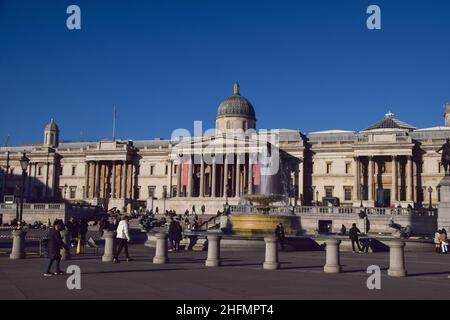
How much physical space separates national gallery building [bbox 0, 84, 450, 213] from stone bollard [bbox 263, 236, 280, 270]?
57980 mm

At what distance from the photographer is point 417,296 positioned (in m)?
14.6

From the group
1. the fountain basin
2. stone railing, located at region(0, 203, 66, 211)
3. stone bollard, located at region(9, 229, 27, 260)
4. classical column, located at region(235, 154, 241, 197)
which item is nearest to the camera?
Result: stone bollard, located at region(9, 229, 27, 260)

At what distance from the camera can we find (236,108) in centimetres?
10206

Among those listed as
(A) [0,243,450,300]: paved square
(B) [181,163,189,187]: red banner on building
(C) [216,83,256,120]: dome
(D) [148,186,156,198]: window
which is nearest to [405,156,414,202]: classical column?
(C) [216,83,256,120]: dome

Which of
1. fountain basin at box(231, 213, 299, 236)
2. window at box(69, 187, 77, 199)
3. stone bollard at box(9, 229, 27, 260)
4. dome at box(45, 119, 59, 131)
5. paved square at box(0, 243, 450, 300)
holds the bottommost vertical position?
paved square at box(0, 243, 450, 300)

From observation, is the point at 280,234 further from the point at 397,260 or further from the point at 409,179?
the point at 409,179

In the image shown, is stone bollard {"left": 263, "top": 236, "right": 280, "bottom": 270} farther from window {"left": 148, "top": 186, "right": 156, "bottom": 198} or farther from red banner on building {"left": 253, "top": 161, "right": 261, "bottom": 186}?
window {"left": 148, "top": 186, "right": 156, "bottom": 198}

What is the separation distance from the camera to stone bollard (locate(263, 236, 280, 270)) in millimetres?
21422

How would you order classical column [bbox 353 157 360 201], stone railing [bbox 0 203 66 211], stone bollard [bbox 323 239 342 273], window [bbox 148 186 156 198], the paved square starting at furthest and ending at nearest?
window [bbox 148 186 156 198] < classical column [bbox 353 157 360 201] < stone railing [bbox 0 203 66 211] < stone bollard [bbox 323 239 342 273] < the paved square

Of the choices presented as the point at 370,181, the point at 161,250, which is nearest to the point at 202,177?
the point at 370,181

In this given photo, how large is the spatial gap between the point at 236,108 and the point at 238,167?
663 inches

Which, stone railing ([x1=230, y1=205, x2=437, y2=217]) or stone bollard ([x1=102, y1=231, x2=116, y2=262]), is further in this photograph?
stone railing ([x1=230, y1=205, x2=437, y2=217])

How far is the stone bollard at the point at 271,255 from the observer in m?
21.4
